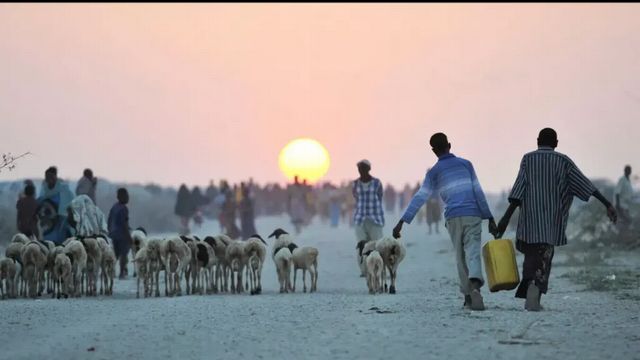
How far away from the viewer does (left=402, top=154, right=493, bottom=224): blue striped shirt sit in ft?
43.3

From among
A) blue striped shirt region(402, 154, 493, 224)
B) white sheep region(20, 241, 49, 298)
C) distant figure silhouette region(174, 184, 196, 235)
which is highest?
distant figure silhouette region(174, 184, 196, 235)

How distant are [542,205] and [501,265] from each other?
0.76 metres

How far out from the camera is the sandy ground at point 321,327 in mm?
9914

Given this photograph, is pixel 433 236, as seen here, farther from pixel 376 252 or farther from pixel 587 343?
pixel 587 343

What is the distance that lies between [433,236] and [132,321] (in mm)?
27732

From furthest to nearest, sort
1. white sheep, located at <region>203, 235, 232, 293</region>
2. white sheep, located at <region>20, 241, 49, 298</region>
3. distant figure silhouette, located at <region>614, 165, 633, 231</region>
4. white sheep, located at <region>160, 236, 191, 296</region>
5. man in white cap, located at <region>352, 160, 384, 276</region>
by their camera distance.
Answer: distant figure silhouette, located at <region>614, 165, 633, 231</region>, man in white cap, located at <region>352, 160, 384, 276</region>, white sheep, located at <region>203, 235, 232, 293</region>, white sheep, located at <region>160, 236, 191, 296</region>, white sheep, located at <region>20, 241, 49, 298</region>

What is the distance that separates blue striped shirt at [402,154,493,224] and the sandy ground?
106 centimetres

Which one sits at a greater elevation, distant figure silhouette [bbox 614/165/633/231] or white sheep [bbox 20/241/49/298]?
distant figure silhouette [bbox 614/165/633/231]

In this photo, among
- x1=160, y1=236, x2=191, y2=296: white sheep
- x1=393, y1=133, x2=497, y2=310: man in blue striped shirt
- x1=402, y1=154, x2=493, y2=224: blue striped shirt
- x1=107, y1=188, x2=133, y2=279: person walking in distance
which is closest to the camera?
x1=393, y1=133, x2=497, y2=310: man in blue striped shirt

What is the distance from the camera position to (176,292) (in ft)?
55.5

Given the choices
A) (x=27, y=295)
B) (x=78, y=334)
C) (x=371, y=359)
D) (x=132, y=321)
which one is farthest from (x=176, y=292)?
(x=371, y=359)

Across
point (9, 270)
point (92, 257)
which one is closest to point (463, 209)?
point (92, 257)

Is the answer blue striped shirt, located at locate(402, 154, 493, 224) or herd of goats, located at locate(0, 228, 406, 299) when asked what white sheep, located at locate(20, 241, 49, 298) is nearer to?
herd of goats, located at locate(0, 228, 406, 299)

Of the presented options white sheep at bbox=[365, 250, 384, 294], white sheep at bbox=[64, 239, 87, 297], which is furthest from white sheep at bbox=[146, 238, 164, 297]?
white sheep at bbox=[365, 250, 384, 294]
